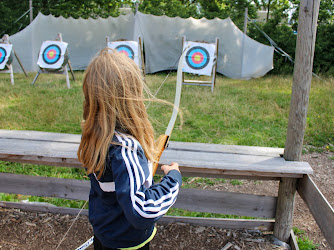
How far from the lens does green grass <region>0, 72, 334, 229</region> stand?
332 cm

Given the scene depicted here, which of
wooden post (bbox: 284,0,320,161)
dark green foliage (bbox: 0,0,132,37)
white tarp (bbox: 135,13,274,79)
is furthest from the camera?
dark green foliage (bbox: 0,0,132,37)

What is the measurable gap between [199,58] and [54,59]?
10.3ft

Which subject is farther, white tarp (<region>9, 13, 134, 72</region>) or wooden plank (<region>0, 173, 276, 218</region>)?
white tarp (<region>9, 13, 134, 72</region>)

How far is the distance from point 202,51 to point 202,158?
565 cm

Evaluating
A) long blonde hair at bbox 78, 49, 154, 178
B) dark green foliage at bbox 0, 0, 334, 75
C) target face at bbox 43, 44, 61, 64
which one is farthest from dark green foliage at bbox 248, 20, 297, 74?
long blonde hair at bbox 78, 49, 154, 178

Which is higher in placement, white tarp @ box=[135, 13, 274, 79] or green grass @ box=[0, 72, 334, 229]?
white tarp @ box=[135, 13, 274, 79]

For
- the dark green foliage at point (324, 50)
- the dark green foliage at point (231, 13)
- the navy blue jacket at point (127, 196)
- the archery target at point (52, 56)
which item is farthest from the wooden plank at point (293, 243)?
the dark green foliage at point (324, 50)

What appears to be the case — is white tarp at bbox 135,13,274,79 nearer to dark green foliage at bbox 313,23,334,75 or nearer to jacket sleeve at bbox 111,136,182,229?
dark green foliage at bbox 313,23,334,75

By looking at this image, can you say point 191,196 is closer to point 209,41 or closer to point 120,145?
point 120,145

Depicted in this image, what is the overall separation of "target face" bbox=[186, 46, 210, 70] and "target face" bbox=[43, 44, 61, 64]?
2837mm

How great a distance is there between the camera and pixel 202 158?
1.71 m

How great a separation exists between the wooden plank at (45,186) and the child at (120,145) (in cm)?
108

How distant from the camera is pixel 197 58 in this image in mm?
6984

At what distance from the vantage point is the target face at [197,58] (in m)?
6.87
